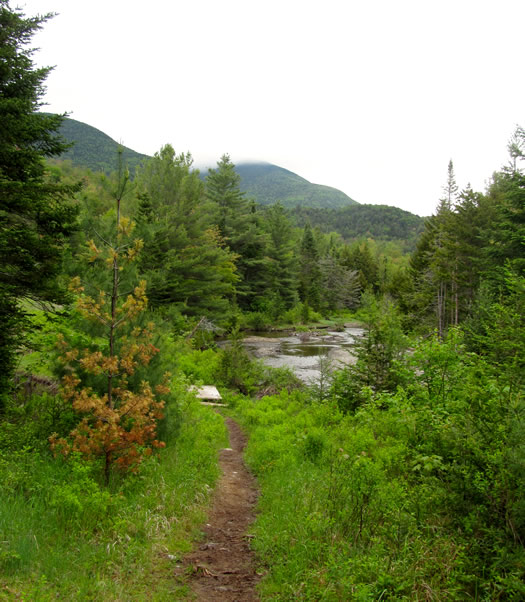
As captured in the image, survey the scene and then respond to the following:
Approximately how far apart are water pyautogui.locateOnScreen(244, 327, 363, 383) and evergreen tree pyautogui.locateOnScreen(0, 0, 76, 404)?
1223 centimetres

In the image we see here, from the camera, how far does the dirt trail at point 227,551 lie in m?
4.16

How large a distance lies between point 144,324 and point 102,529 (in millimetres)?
3178

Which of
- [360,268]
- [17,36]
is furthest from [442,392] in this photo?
[360,268]

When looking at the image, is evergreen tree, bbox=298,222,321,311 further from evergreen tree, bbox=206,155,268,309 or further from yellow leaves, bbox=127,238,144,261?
yellow leaves, bbox=127,238,144,261

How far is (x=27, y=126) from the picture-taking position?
661 centimetres

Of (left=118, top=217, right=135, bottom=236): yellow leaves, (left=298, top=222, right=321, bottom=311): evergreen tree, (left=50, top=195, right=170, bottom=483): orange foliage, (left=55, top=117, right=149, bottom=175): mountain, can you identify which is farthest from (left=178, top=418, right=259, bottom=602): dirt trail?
(left=55, top=117, right=149, bottom=175): mountain

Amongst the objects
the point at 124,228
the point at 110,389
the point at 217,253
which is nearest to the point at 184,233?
the point at 217,253

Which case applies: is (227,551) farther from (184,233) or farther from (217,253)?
(217,253)

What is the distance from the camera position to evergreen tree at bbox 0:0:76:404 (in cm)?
647

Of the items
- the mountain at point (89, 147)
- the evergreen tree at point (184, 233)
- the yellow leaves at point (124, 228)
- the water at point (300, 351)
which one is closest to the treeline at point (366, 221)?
the mountain at point (89, 147)

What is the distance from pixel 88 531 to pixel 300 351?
25606mm

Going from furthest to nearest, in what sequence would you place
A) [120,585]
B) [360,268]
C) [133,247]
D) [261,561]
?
[360,268] < [133,247] < [261,561] < [120,585]

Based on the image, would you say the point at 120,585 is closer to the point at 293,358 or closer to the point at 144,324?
the point at 144,324

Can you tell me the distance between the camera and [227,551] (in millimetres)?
4996
